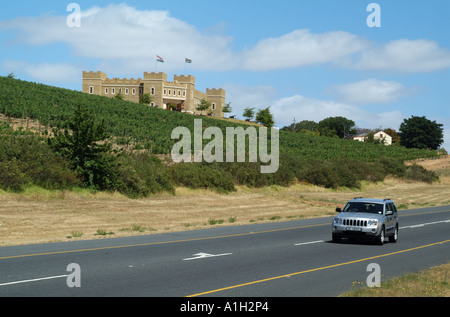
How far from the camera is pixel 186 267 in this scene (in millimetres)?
12898

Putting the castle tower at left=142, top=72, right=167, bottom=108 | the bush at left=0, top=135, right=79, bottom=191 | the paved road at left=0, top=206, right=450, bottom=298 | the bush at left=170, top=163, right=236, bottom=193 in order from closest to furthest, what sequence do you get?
the paved road at left=0, top=206, right=450, bottom=298 < the bush at left=0, top=135, right=79, bottom=191 < the bush at left=170, top=163, right=236, bottom=193 < the castle tower at left=142, top=72, right=167, bottom=108

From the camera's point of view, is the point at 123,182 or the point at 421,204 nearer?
the point at 123,182

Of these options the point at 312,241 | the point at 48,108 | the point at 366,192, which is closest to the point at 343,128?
the point at 366,192

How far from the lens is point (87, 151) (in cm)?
3244

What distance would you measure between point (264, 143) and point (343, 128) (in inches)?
4663

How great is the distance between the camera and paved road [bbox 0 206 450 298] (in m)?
10.2

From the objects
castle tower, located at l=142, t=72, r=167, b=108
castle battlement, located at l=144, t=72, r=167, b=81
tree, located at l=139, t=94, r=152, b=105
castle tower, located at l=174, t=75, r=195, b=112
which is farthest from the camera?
castle tower, located at l=174, t=75, r=195, b=112

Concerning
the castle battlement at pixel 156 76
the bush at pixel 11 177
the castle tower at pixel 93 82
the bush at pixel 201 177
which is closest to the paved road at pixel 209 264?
the bush at pixel 11 177

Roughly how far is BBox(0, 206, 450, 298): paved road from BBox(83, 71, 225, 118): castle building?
371 ft

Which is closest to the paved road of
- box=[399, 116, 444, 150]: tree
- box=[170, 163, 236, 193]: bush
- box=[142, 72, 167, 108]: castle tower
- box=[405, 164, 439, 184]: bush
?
box=[170, 163, 236, 193]: bush

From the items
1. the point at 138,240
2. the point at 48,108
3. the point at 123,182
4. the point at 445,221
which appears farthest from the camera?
the point at 48,108

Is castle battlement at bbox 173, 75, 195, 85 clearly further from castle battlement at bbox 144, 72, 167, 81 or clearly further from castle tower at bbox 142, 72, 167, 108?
castle tower at bbox 142, 72, 167, 108

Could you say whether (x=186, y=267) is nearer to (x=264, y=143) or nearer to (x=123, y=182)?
(x=123, y=182)

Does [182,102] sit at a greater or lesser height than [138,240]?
greater
